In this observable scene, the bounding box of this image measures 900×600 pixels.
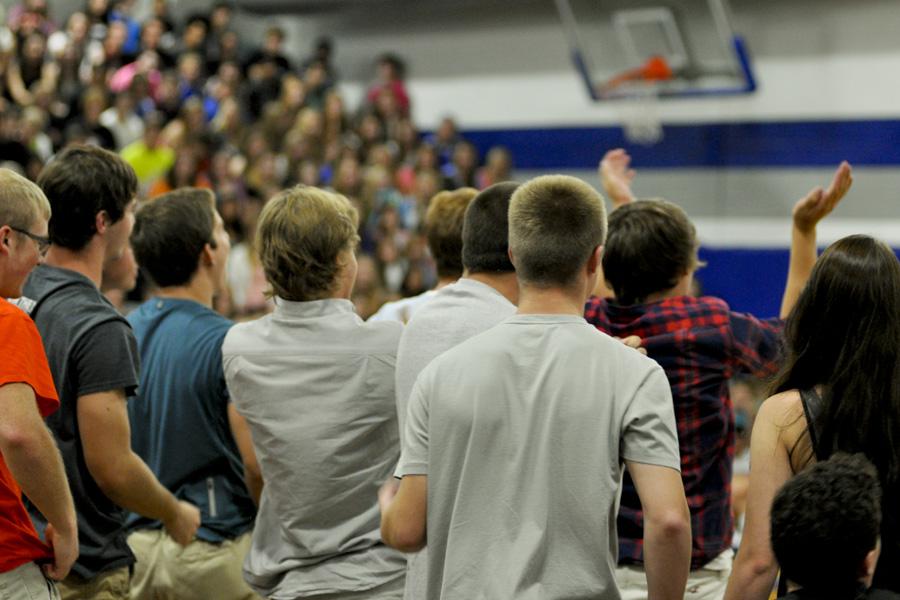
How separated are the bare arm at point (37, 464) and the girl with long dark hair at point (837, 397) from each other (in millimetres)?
1569

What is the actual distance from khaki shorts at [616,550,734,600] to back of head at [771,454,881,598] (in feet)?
2.94

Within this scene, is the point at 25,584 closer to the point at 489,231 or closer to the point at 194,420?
the point at 194,420

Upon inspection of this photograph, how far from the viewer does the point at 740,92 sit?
13164 millimetres

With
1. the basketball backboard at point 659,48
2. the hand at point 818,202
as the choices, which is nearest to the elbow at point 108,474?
the hand at point 818,202

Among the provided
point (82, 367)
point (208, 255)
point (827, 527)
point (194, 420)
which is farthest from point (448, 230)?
point (827, 527)

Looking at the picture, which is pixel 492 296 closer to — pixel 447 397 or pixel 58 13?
pixel 447 397

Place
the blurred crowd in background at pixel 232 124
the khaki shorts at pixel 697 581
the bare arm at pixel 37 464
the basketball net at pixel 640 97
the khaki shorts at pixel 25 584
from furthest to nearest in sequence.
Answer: the basketball net at pixel 640 97 → the blurred crowd in background at pixel 232 124 → the khaki shorts at pixel 697 581 → the khaki shorts at pixel 25 584 → the bare arm at pixel 37 464

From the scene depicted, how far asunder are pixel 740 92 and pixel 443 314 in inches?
432

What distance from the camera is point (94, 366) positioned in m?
3.15

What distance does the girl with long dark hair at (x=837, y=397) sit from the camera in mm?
2527

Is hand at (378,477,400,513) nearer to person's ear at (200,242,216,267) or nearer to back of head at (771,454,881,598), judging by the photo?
back of head at (771,454,881,598)

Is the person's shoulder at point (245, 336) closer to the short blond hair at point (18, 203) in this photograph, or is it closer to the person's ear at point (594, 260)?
the short blond hair at point (18, 203)

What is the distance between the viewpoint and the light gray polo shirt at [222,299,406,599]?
3.16 m

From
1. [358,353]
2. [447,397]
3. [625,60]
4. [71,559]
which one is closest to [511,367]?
[447,397]
